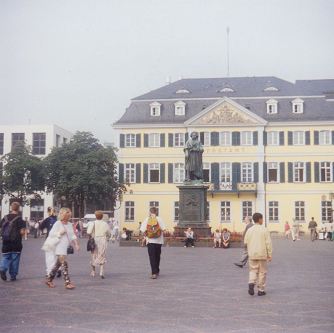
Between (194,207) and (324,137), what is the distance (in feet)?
97.6

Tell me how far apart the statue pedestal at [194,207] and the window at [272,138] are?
92.3 feet

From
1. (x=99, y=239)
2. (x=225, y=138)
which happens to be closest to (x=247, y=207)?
(x=225, y=138)

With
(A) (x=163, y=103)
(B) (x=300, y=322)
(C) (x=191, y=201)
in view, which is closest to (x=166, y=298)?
(B) (x=300, y=322)

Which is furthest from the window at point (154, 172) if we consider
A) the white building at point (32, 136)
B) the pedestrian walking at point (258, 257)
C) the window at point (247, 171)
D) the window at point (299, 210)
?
the pedestrian walking at point (258, 257)

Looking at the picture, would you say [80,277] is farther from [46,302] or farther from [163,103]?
[163,103]

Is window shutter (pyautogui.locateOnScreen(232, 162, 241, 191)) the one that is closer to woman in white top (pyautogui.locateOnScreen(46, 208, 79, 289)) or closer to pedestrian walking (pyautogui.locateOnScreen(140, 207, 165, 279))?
pedestrian walking (pyautogui.locateOnScreen(140, 207, 165, 279))

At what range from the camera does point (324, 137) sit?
54875 millimetres

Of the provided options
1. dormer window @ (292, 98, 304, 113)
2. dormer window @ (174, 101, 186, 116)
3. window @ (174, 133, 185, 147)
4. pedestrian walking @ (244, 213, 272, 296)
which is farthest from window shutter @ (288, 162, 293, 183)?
pedestrian walking @ (244, 213, 272, 296)

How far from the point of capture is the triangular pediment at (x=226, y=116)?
55688 millimetres

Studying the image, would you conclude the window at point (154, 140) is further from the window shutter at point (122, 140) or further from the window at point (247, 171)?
the window at point (247, 171)

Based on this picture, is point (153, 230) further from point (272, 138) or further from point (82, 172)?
point (272, 138)

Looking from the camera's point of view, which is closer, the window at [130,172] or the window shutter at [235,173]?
the window shutter at [235,173]

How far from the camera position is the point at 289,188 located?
54906mm

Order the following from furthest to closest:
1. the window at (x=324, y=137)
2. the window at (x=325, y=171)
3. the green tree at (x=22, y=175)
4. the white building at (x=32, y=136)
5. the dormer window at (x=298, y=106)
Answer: the white building at (x=32, y=136), the dormer window at (x=298, y=106), the window at (x=324, y=137), the window at (x=325, y=171), the green tree at (x=22, y=175)
